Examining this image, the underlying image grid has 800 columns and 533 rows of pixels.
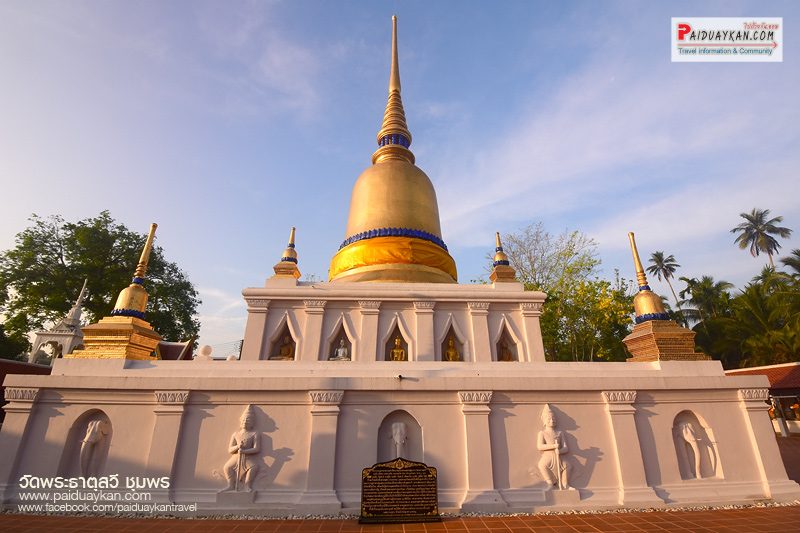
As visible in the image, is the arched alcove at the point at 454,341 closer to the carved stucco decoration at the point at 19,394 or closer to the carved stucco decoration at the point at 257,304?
the carved stucco decoration at the point at 257,304

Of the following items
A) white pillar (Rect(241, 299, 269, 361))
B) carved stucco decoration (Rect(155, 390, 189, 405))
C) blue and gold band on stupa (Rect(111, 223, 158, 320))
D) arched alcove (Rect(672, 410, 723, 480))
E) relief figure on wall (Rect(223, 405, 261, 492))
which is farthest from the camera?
white pillar (Rect(241, 299, 269, 361))

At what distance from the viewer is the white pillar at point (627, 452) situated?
742 cm

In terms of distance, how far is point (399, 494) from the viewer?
6.66 metres

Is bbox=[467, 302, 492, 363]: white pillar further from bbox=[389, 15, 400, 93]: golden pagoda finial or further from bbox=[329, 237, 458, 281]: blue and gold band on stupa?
bbox=[389, 15, 400, 93]: golden pagoda finial

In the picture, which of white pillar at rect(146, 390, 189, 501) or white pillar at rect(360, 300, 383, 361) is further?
white pillar at rect(360, 300, 383, 361)

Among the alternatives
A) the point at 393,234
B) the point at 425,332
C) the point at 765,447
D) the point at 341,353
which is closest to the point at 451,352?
the point at 425,332

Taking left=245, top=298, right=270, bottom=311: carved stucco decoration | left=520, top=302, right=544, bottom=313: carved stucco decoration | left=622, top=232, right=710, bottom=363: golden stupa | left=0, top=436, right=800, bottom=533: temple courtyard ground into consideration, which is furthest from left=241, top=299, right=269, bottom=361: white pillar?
left=622, top=232, right=710, bottom=363: golden stupa

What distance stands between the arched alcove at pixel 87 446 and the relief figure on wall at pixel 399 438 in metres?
5.63

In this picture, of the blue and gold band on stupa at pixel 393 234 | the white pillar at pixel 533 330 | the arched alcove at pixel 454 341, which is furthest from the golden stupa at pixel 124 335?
the white pillar at pixel 533 330

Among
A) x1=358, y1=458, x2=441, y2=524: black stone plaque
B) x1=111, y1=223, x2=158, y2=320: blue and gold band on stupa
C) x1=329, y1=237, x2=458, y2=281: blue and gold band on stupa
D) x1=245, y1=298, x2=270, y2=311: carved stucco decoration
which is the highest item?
x1=329, y1=237, x2=458, y2=281: blue and gold band on stupa

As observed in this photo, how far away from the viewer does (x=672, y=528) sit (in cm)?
630

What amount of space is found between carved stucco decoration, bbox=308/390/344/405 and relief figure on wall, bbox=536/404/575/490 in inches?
160

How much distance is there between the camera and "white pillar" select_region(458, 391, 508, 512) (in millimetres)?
7117

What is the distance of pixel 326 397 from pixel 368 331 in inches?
165
